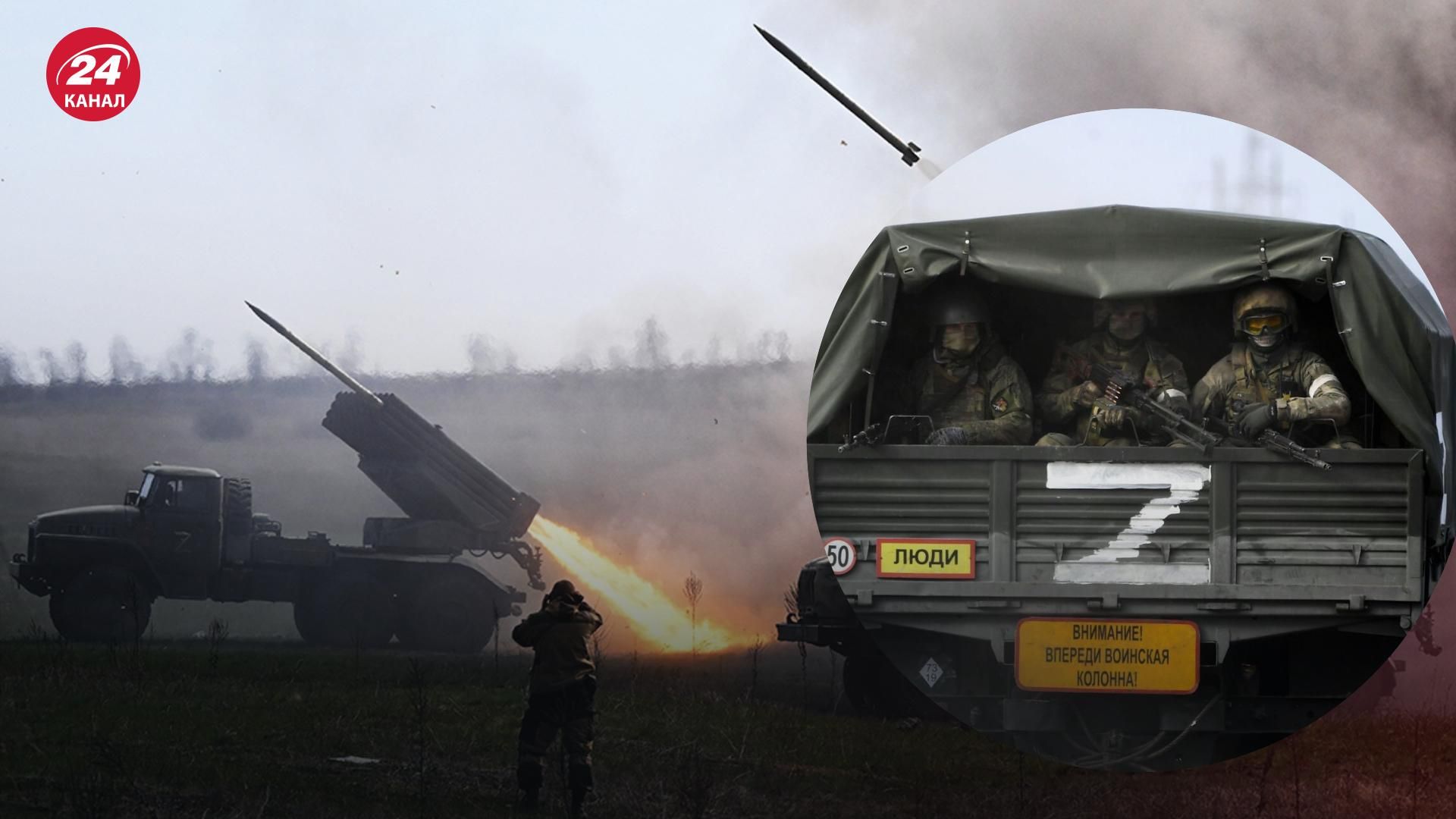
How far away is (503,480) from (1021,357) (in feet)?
9.96

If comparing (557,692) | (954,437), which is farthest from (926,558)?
(557,692)

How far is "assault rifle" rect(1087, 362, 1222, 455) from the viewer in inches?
217

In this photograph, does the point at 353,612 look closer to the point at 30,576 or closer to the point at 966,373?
the point at 30,576

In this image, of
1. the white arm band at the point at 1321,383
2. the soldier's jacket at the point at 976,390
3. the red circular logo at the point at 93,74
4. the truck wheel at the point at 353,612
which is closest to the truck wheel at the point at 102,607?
the truck wheel at the point at 353,612

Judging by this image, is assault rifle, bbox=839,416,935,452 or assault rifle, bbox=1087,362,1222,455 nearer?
assault rifle, bbox=1087,362,1222,455

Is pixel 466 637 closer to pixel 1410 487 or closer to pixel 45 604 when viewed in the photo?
pixel 45 604

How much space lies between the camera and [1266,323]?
559 cm

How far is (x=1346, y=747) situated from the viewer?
655 cm

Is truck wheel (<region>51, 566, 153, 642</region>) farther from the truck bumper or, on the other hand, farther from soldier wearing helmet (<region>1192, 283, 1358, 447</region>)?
soldier wearing helmet (<region>1192, 283, 1358, 447</region>)

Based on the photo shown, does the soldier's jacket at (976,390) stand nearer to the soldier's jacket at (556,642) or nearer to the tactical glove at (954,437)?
the tactical glove at (954,437)

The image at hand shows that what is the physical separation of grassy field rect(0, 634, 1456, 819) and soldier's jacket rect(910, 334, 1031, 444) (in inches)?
61.8

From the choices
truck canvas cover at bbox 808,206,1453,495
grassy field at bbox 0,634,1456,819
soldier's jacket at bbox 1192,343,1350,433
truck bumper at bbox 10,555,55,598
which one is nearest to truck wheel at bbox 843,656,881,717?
grassy field at bbox 0,634,1456,819

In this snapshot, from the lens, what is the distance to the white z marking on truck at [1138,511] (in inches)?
216

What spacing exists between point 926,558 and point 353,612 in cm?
408
